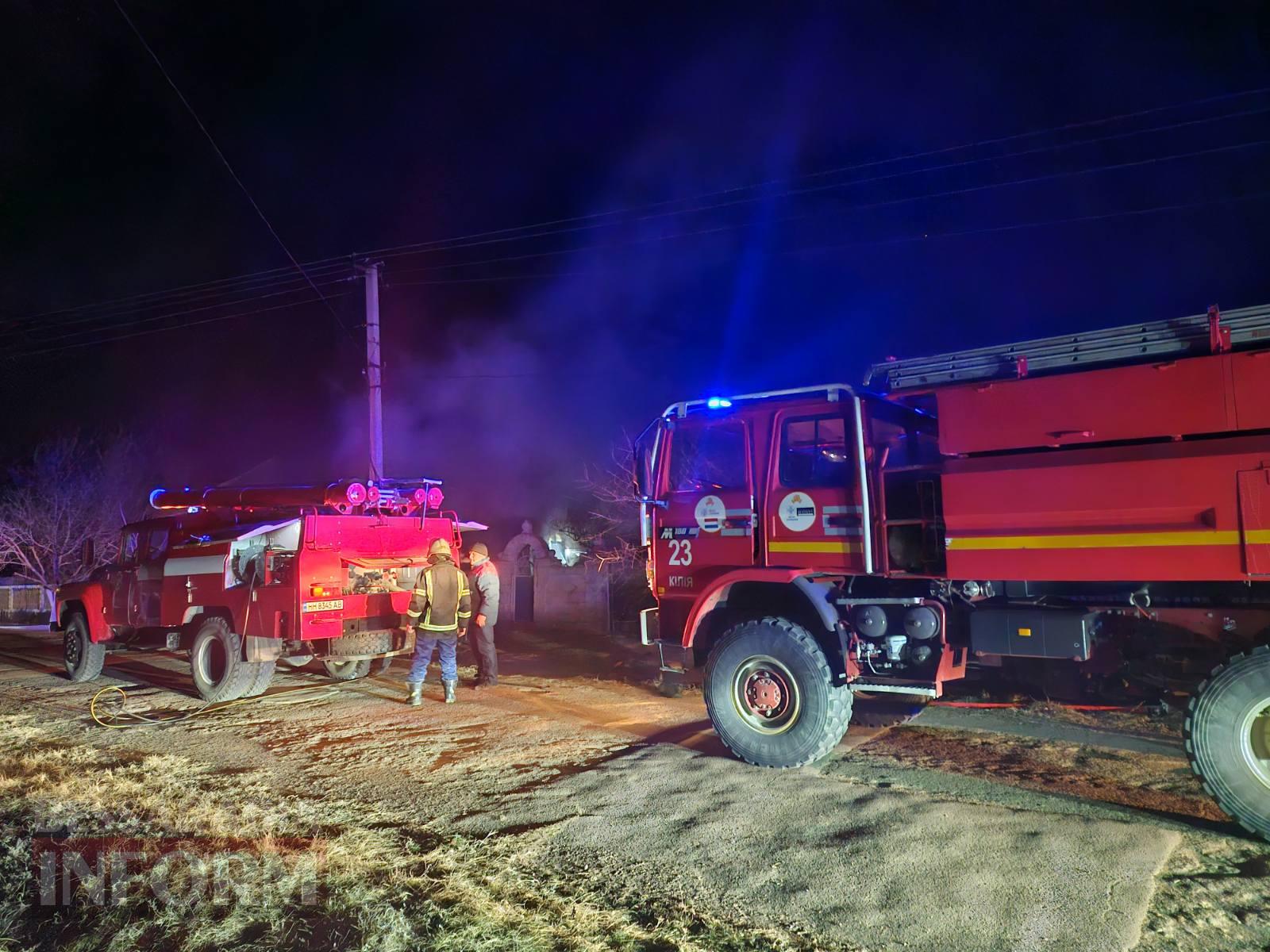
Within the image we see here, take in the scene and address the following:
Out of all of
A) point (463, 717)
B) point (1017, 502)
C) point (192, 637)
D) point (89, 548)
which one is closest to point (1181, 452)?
point (1017, 502)

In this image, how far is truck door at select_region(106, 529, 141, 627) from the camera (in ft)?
31.7

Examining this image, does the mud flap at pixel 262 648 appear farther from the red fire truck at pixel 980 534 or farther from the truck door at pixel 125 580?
the red fire truck at pixel 980 534

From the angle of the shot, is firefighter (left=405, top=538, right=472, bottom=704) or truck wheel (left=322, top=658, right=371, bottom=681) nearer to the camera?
firefighter (left=405, top=538, right=472, bottom=704)

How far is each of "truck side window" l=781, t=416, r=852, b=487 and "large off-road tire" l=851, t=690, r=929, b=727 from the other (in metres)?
1.82

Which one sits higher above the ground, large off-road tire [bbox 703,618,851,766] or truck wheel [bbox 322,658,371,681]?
large off-road tire [bbox 703,618,851,766]

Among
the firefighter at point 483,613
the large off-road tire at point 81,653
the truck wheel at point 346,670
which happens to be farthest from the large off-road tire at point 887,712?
the large off-road tire at point 81,653

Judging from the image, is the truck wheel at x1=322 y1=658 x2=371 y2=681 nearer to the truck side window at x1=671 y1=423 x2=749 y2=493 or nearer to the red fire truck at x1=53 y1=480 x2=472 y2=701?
the red fire truck at x1=53 y1=480 x2=472 y2=701

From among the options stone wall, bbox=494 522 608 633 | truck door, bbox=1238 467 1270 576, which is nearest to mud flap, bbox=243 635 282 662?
stone wall, bbox=494 522 608 633

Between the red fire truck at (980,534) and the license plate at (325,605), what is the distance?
3.53 m

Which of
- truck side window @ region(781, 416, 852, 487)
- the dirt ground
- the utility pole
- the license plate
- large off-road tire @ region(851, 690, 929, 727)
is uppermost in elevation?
the utility pole

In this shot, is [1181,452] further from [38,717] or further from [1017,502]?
[38,717]

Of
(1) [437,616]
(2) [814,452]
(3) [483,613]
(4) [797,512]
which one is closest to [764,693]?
(4) [797,512]

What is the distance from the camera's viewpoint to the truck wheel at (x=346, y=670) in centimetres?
994

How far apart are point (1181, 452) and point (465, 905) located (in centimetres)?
425
